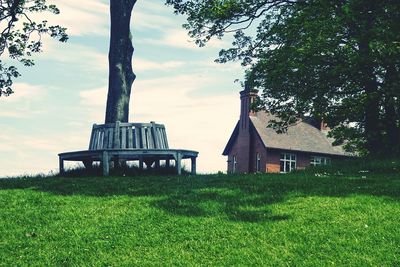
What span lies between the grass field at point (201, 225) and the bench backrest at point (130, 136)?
276cm

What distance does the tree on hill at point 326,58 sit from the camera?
19.2 metres

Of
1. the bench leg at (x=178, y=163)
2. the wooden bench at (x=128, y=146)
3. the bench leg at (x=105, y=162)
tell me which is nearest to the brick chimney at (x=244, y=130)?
the wooden bench at (x=128, y=146)

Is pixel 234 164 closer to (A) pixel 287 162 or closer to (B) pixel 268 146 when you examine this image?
(A) pixel 287 162

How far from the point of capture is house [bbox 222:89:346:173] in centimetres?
4578

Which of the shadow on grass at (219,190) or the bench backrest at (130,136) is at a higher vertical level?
the bench backrest at (130,136)

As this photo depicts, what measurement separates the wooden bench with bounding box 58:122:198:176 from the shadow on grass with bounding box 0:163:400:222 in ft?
2.65

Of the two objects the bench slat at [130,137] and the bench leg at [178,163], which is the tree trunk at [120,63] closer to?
the bench slat at [130,137]

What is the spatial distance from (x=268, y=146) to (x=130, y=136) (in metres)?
30.8

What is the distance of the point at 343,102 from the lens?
71.9 ft

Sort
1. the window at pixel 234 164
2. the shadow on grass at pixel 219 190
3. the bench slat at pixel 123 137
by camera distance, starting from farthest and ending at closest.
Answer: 1. the window at pixel 234 164
2. the bench slat at pixel 123 137
3. the shadow on grass at pixel 219 190

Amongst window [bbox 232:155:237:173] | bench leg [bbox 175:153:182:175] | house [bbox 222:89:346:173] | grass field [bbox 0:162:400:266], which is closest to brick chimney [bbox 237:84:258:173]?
house [bbox 222:89:346:173]

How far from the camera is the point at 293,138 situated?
48375mm

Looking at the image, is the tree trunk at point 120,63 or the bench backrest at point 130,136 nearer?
the bench backrest at point 130,136

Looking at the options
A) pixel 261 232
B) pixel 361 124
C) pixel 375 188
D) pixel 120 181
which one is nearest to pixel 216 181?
pixel 120 181
